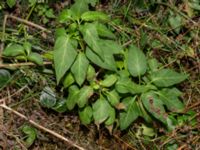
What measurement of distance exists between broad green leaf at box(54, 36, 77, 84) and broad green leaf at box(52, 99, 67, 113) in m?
0.39

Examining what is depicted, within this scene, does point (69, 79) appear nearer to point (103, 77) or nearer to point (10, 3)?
point (103, 77)

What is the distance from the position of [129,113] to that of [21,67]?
0.71m

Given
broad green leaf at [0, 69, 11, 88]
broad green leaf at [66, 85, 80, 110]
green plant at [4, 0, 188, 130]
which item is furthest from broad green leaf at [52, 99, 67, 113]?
broad green leaf at [0, 69, 11, 88]

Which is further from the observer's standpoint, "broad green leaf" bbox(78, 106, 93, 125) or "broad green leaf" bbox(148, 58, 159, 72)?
"broad green leaf" bbox(148, 58, 159, 72)

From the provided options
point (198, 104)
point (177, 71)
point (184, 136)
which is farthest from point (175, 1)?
point (184, 136)

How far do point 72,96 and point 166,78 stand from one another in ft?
1.89

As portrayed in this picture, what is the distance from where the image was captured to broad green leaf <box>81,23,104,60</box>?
2.48 metres

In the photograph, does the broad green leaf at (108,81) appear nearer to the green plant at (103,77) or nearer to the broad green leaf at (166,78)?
the green plant at (103,77)

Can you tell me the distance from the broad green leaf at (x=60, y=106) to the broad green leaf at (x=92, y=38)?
49 centimetres

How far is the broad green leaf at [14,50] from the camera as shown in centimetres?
269

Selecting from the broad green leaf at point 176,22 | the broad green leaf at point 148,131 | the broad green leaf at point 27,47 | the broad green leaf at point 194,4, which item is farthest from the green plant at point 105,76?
the broad green leaf at point 194,4

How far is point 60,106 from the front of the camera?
9.27ft

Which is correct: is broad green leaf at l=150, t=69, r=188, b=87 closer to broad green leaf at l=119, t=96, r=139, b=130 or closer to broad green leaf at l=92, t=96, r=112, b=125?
broad green leaf at l=119, t=96, r=139, b=130

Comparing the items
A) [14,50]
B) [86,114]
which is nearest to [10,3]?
[14,50]
